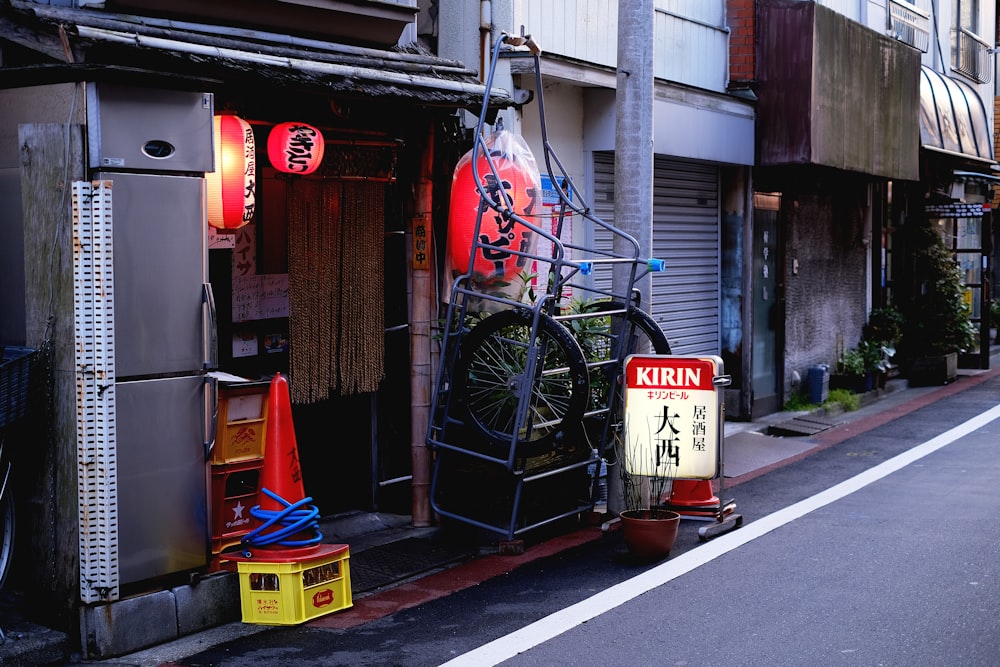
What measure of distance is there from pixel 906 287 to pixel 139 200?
59.8ft

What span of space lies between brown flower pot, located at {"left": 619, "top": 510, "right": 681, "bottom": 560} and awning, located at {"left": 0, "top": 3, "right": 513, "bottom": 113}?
11.1 ft

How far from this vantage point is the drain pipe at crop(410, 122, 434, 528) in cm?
973

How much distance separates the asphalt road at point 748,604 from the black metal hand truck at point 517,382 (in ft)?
2.28

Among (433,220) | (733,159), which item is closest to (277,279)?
(433,220)

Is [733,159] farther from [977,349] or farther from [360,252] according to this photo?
[977,349]

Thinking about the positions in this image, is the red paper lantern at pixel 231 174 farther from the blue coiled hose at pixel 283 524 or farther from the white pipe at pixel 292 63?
the blue coiled hose at pixel 283 524

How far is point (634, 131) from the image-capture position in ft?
33.6

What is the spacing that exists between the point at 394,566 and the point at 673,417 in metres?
2.40

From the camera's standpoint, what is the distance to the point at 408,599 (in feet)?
26.5

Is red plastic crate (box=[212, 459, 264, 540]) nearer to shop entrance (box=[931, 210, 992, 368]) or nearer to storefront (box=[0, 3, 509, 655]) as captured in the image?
storefront (box=[0, 3, 509, 655])

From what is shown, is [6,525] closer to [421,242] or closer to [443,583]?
[443,583]

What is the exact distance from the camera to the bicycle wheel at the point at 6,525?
22.5ft

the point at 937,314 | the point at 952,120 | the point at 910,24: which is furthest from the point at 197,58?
the point at 910,24

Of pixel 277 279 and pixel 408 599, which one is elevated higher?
pixel 277 279
